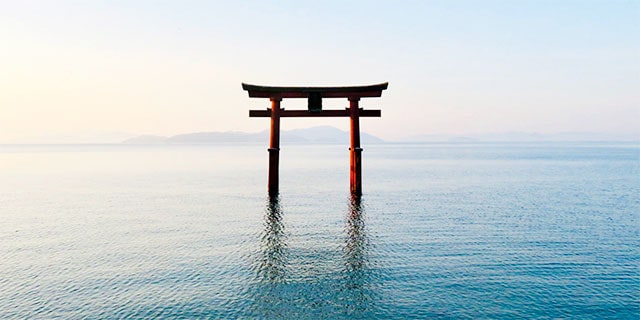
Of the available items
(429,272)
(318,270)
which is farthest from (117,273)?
(429,272)

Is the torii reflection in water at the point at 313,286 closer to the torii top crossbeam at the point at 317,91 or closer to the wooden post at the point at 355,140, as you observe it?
the wooden post at the point at 355,140

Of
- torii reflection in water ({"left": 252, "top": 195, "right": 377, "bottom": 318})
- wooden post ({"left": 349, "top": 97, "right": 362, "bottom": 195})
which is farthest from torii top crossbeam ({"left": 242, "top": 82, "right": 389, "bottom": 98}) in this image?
torii reflection in water ({"left": 252, "top": 195, "right": 377, "bottom": 318})

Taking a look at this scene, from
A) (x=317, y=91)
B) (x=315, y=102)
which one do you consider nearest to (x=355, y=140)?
(x=315, y=102)

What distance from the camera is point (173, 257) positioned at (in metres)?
13.6

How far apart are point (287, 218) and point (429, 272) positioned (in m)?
9.66

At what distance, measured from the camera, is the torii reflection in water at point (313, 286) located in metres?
9.44

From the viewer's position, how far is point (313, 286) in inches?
427

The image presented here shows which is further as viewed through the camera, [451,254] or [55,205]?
[55,205]

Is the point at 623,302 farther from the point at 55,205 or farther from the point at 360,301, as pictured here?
the point at 55,205

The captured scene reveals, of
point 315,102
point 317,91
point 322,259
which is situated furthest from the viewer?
point 315,102

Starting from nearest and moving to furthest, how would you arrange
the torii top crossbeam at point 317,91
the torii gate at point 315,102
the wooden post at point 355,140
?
the torii top crossbeam at point 317,91, the torii gate at point 315,102, the wooden post at point 355,140

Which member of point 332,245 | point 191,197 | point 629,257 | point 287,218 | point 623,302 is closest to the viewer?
point 623,302

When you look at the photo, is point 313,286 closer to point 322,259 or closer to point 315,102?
point 322,259

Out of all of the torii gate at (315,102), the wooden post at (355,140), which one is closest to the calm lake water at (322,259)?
the wooden post at (355,140)
